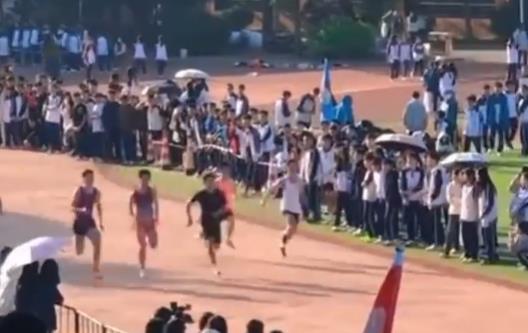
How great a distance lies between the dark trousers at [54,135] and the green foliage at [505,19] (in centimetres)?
2581

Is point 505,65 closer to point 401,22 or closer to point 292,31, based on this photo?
point 401,22

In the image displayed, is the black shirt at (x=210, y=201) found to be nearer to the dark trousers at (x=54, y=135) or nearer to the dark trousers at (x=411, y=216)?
the dark trousers at (x=411, y=216)

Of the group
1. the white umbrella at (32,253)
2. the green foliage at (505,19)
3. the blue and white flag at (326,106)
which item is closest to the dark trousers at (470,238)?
the white umbrella at (32,253)

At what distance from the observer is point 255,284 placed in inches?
952

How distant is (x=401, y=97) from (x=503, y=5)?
1620 cm

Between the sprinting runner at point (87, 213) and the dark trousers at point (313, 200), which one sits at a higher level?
the sprinting runner at point (87, 213)

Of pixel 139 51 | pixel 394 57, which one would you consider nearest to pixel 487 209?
pixel 394 57

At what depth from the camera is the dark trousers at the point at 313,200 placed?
2927 cm

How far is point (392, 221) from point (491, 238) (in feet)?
7.79

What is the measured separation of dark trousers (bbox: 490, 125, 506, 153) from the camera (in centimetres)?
3744

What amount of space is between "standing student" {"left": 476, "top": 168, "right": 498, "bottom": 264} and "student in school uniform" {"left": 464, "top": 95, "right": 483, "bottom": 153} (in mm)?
11258

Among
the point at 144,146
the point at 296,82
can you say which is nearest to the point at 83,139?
the point at 144,146

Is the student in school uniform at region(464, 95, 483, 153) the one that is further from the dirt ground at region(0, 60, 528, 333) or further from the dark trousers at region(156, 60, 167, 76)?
the dark trousers at region(156, 60, 167, 76)

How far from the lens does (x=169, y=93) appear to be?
133ft
